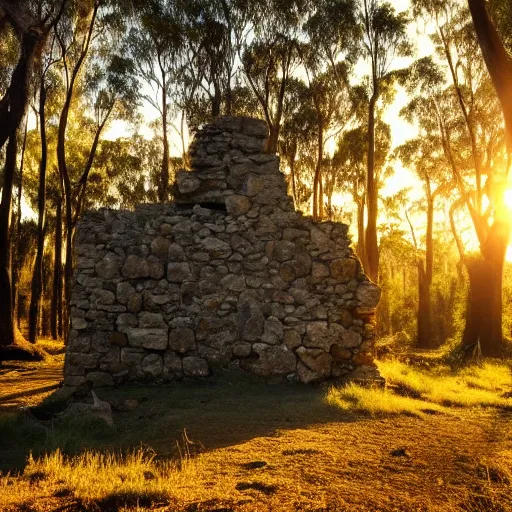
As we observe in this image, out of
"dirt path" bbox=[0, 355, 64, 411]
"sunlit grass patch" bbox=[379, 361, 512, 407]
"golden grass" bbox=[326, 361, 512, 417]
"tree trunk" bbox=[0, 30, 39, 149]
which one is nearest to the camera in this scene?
"golden grass" bbox=[326, 361, 512, 417]

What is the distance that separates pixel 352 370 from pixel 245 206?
322 centimetres

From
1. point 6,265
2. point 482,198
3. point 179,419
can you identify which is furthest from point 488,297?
point 6,265

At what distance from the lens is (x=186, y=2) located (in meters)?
19.4

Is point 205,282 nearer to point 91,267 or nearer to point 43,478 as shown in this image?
point 91,267

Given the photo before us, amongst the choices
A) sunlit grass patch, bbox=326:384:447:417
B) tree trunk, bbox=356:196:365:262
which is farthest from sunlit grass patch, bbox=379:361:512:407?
tree trunk, bbox=356:196:365:262

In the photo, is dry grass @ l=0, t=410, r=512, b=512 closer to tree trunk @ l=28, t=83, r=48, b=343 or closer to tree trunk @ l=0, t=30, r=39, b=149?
tree trunk @ l=0, t=30, r=39, b=149

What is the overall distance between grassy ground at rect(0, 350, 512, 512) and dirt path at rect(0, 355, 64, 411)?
141 centimetres

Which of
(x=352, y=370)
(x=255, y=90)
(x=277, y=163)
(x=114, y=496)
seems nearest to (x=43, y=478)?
(x=114, y=496)

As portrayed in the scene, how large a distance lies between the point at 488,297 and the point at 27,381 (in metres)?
12.3

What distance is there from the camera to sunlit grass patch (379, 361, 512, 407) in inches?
301

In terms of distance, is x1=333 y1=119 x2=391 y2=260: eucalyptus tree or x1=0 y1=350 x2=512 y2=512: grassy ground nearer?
x1=0 y1=350 x2=512 y2=512: grassy ground

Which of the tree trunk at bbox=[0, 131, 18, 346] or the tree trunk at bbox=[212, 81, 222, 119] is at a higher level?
the tree trunk at bbox=[212, 81, 222, 119]

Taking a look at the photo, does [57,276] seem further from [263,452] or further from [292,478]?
[292,478]

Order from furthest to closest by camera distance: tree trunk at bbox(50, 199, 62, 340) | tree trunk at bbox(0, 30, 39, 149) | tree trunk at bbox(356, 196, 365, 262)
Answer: tree trunk at bbox(356, 196, 365, 262), tree trunk at bbox(50, 199, 62, 340), tree trunk at bbox(0, 30, 39, 149)
